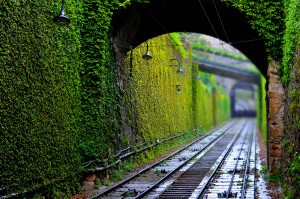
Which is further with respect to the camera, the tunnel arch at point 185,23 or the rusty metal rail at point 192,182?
the tunnel arch at point 185,23

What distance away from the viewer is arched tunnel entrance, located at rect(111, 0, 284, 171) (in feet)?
43.3

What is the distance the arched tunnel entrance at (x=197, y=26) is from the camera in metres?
13.2

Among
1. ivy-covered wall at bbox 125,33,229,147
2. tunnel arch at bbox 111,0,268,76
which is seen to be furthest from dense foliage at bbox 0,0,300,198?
tunnel arch at bbox 111,0,268,76

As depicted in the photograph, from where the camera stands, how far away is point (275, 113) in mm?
13180

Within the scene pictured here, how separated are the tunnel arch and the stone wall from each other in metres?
1.02

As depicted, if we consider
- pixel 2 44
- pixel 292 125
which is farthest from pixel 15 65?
pixel 292 125

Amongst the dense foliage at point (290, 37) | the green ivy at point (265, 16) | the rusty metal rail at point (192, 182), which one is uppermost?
the green ivy at point (265, 16)

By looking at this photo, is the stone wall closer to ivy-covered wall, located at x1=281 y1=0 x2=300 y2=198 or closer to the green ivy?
ivy-covered wall, located at x1=281 y1=0 x2=300 y2=198

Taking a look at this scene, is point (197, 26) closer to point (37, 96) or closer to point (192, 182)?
point (192, 182)

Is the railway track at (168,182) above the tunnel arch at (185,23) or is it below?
below

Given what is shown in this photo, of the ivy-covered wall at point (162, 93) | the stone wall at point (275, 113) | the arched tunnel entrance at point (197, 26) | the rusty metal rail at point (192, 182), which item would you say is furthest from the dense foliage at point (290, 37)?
the ivy-covered wall at point (162, 93)

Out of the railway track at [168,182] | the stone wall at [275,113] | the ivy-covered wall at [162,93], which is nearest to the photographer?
the railway track at [168,182]

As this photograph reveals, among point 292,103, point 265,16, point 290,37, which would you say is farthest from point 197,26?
point 292,103

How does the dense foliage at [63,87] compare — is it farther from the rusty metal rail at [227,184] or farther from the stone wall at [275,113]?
the rusty metal rail at [227,184]
